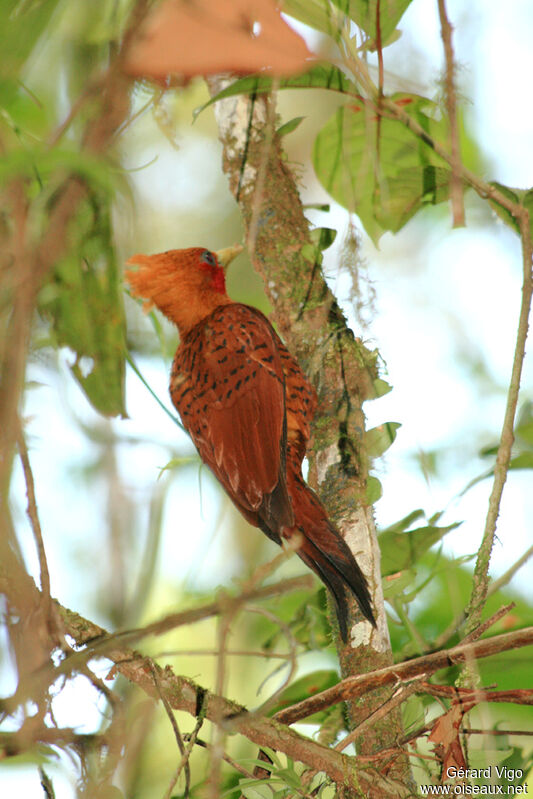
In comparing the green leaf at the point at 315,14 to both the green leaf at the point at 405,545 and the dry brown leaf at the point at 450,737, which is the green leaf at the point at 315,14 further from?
the dry brown leaf at the point at 450,737

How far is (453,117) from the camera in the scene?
121 cm

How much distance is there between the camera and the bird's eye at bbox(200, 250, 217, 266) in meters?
2.85

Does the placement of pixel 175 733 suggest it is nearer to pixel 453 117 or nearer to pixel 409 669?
pixel 409 669

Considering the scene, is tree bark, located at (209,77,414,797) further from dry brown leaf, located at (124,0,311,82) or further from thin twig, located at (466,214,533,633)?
dry brown leaf, located at (124,0,311,82)

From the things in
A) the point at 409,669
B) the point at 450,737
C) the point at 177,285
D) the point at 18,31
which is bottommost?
the point at 450,737

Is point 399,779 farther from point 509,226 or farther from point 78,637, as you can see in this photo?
point 509,226

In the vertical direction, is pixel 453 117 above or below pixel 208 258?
below

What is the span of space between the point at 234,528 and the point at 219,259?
1469 mm

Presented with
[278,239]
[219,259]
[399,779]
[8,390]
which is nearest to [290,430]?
[278,239]

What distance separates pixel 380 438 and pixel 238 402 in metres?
0.44

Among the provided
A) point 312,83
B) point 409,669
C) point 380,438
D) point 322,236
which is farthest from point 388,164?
point 409,669

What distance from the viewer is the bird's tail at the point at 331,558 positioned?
1944mm

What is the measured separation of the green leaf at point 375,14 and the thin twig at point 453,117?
54cm

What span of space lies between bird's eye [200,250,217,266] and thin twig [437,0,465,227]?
168cm
